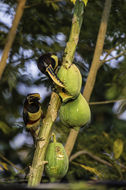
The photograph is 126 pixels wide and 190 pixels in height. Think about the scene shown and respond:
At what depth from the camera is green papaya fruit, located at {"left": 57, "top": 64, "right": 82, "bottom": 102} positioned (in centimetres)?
76

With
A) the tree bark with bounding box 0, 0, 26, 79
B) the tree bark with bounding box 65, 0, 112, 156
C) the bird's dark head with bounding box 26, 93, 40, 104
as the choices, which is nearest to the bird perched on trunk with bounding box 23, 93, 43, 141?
the bird's dark head with bounding box 26, 93, 40, 104

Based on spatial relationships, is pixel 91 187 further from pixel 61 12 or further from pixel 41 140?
pixel 61 12

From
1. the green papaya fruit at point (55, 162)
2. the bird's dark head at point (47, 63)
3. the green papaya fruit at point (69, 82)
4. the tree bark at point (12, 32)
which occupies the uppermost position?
the tree bark at point (12, 32)

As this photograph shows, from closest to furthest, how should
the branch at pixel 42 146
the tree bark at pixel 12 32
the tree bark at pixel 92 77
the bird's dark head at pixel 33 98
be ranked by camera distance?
the branch at pixel 42 146 < the bird's dark head at pixel 33 98 < the tree bark at pixel 92 77 < the tree bark at pixel 12 32

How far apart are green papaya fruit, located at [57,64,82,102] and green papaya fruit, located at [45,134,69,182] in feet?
0.56

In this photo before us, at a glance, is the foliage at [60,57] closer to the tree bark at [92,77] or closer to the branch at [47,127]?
the tree bark at [92,77]

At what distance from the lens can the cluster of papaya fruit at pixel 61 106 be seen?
765 mm

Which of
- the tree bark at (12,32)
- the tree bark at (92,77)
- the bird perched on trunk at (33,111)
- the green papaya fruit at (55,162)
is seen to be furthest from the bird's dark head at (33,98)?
the tree bark at (12,32)

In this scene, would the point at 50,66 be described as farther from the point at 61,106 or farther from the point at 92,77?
the point at 92,77

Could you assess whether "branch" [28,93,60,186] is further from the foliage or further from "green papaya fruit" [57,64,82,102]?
the foliage

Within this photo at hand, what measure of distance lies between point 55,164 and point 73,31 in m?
0.39

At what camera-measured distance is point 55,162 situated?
83 centimetres

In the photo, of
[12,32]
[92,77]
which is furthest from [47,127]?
[12,32]

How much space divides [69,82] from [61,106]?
0.39ft
